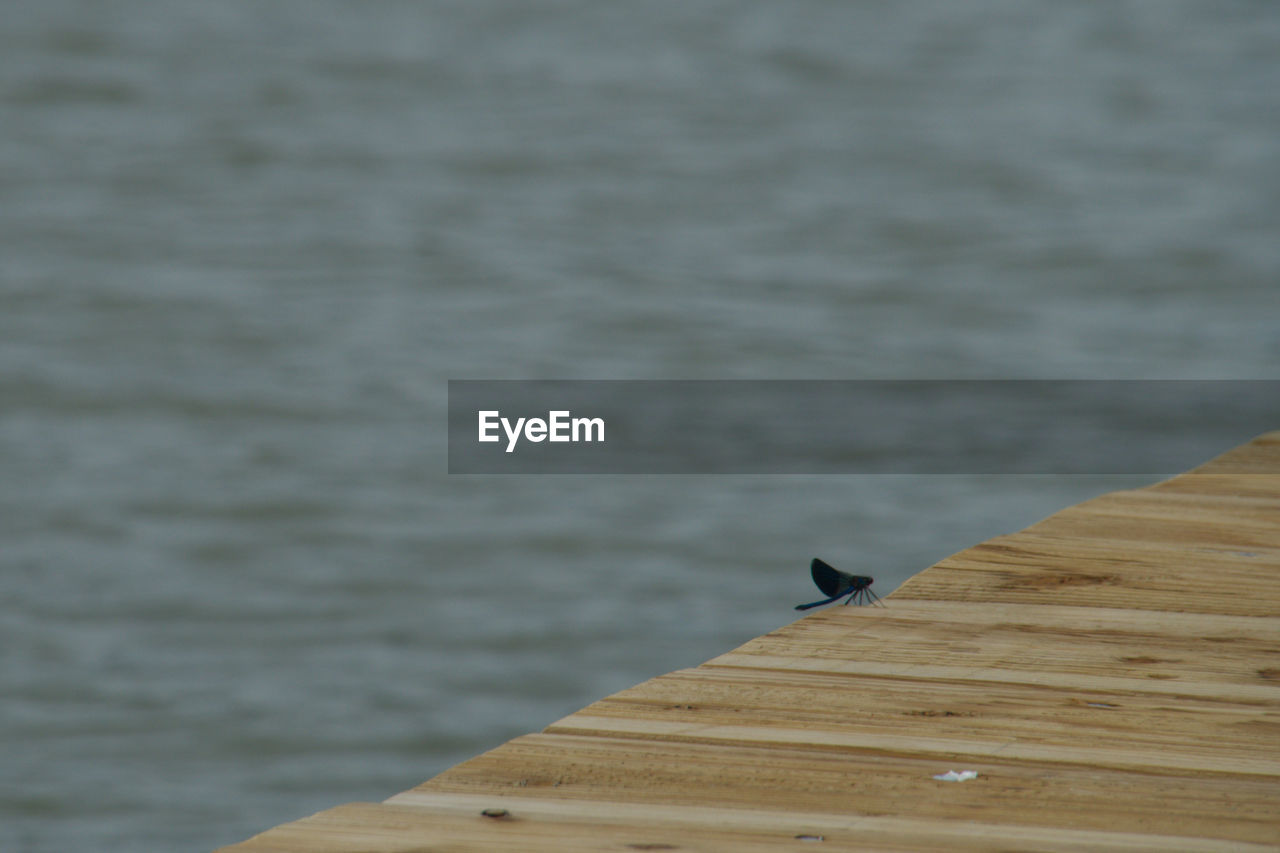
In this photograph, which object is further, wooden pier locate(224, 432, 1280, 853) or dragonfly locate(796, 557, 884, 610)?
dragonfly locate(796, 557, 884, 610)

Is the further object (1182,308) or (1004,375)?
(1182,308)

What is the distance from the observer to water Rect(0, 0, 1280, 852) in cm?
505

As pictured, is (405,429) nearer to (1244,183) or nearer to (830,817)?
(830,817)

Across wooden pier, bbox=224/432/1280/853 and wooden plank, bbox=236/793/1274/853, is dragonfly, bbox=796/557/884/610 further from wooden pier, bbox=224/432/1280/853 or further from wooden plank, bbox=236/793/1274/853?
wooden plank, bbox=236/793/1274/853

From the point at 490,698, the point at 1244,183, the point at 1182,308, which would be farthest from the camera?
the point at 1244,183

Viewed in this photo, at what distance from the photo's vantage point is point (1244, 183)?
1442 cm

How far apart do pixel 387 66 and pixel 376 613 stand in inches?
458

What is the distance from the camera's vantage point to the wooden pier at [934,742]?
1178 mm

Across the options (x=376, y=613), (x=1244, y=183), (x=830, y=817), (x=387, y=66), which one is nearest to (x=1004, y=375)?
(x=376, y=613)

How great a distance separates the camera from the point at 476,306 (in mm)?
10484
